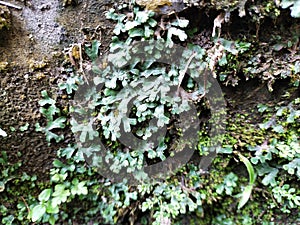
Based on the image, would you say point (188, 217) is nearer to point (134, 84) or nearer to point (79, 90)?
point (134, 84)

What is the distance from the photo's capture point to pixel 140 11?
4.24ft

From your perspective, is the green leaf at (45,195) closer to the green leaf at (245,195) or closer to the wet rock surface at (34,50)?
the wet rock surface at (34,50)

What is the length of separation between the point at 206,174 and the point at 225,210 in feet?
0.91

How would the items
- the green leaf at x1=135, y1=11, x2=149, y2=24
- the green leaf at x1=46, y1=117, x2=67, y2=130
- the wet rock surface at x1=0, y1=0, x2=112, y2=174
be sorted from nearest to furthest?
the green leaf at x1=135, y1=11, x2=149, y2=24, the wet rock surface at x1=0, y1=0, x2=112, y2=174, the green leaf at x1=46, y1=117, x2=67, y2=130

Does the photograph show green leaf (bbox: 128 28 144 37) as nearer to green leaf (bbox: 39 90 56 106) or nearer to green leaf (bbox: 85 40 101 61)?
green leaf (bbox: 85 40 101 61)

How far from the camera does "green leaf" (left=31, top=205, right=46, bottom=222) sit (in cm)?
155

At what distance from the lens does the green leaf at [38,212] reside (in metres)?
1.55

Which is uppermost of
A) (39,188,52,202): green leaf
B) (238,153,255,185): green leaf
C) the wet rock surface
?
the wet rock surface

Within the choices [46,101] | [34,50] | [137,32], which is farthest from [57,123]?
[137,32]

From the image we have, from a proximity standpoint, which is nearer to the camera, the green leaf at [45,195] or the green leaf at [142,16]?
the green leaf at [142,16]

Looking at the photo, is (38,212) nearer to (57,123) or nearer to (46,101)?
(57,123)

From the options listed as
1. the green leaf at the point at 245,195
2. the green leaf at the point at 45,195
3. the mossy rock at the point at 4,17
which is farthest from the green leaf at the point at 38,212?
the green leaf at the point at 245,195

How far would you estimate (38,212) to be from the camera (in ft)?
5.11

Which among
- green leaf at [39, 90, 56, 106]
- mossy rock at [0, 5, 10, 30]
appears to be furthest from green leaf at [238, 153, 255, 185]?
mossy rock at [0, 5, 10, 30]
